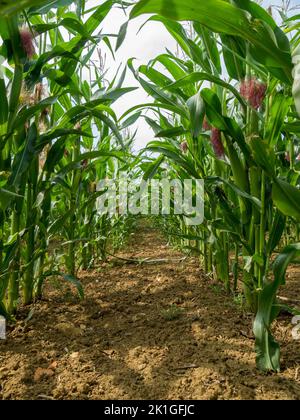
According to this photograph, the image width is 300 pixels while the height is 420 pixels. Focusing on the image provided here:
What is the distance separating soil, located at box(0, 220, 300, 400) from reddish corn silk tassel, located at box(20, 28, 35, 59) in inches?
28.3

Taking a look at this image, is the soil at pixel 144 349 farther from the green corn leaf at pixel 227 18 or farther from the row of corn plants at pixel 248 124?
the green corn leaf at pixel 227 18

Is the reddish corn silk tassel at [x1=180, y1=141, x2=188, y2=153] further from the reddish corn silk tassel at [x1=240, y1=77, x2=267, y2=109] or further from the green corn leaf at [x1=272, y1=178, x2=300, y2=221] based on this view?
the green corn leaf at [x1=272, y1=178, x2=300, y2=221]

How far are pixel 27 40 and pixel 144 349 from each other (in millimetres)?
851

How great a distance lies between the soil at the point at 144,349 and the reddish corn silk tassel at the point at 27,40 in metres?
0.72

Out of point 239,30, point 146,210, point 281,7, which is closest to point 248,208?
point 239,30

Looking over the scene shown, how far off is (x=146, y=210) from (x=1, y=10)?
2.87 m

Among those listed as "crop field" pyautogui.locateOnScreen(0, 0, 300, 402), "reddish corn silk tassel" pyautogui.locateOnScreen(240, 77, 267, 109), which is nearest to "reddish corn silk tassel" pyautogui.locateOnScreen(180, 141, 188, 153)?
"crop field" pyautogui.locateOnScreen(0, 0, 300, 402)

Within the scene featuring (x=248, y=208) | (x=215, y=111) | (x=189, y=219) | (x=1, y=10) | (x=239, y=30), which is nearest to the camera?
(x=1, y=10)

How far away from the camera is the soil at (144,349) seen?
0.75 metres

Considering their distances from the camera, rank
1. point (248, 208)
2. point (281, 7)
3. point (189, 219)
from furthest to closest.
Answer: point (281, 7) → point (189, 219) → point (248, 208)

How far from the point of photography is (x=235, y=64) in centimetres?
103

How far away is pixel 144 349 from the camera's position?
3.09ft

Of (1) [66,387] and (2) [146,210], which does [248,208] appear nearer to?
(1) [66,387]

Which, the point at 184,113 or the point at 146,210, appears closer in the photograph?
the point at 184,113
